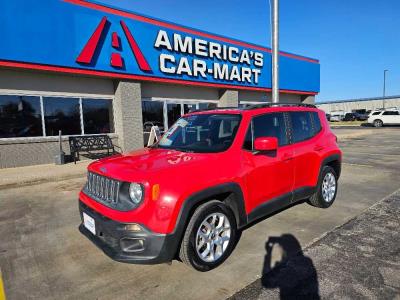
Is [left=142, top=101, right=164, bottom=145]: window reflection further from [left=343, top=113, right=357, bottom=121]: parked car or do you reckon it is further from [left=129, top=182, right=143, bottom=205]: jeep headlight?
[left=343, top=113, right=357, bottom=121]: parked car

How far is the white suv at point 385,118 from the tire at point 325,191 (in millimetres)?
33766

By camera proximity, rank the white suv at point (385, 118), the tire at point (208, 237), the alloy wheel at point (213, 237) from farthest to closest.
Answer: the white suv at point (385, 118)
the alloy wheel at point (213, 237)
the tire at point (208, 237)

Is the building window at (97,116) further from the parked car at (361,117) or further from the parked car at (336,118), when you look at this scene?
the parked car at (336,118)

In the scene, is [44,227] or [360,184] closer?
[44,227]

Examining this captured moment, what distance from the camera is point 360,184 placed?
7188 mm

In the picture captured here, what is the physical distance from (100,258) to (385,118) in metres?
37.7

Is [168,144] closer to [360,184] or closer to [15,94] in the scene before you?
[360,184]

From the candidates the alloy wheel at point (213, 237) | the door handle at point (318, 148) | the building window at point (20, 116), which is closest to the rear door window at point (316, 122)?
the door handle at point (318, 148)

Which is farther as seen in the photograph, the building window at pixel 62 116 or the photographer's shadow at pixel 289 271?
the building window at pixel 62 116

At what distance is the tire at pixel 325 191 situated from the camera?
16.9 feet

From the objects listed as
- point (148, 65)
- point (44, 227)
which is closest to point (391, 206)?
point (44, 227)

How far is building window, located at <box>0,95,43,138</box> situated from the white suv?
35150mm

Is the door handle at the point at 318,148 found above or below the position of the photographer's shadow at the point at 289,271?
above

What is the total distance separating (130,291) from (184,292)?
0.53 metres
